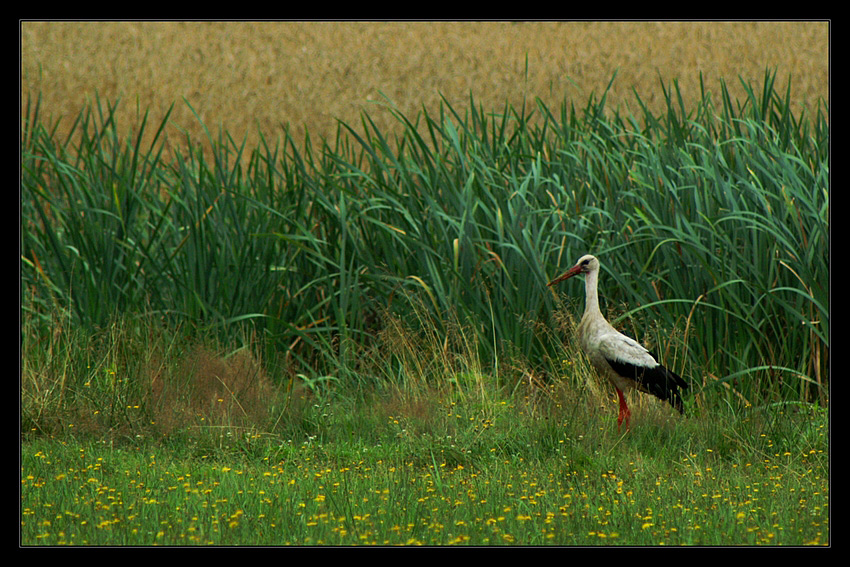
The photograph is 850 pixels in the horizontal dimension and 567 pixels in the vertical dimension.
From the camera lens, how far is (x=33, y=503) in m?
3.70

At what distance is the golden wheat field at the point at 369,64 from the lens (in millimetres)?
9406

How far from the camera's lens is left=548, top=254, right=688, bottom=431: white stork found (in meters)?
4.66

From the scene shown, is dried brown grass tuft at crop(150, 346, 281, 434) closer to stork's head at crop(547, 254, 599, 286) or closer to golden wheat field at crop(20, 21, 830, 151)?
stork's head at crop(547, 254, 599, 286)

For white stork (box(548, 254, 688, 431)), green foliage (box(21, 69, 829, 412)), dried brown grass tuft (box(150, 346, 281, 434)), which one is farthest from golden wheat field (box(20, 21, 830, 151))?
white stork (box(548, 254, 688, 431))

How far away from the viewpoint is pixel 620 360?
15.4 feet

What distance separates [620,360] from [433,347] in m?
1.03

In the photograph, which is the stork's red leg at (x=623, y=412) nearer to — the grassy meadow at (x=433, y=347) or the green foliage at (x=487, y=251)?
the grassy meadow at (x=433, y=347)

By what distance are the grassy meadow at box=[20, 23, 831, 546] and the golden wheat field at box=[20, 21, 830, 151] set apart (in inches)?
113

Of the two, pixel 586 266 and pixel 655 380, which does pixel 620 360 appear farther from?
pixel 586 266

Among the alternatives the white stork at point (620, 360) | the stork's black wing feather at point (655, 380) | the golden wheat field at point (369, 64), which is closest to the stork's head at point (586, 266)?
the white stork at point (620, 360)

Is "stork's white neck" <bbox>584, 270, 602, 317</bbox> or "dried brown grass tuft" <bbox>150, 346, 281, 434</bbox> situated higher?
"stork's white neck" <bbox>584, 270, 602, 317</bbox>

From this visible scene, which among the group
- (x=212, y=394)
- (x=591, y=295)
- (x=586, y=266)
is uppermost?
(x=586, y=266)

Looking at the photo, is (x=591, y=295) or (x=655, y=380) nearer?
(x=655, y=380)

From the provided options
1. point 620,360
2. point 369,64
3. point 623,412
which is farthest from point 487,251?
point 369,64
